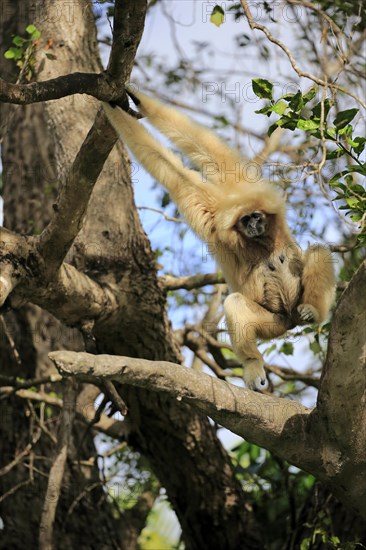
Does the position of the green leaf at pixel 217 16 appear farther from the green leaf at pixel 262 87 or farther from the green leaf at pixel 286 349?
the green leaf at pixel 286 349

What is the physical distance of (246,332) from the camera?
18.8 ft

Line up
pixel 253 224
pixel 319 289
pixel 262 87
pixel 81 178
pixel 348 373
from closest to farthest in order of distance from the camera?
pixel 262 87
pixel 348 373
pixel 81 178
pixel 319 289
pixel 253 224

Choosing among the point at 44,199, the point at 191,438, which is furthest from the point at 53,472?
the point at 44,199

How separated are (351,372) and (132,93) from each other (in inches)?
104

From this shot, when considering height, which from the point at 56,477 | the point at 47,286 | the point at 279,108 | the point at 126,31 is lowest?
the point at 56,477

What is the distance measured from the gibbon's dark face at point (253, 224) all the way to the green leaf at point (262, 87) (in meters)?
1.86

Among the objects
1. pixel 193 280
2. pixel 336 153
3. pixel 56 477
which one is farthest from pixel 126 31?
pixel 193 280

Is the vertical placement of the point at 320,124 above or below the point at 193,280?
below

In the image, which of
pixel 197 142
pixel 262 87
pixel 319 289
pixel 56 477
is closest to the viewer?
pixel 262 87

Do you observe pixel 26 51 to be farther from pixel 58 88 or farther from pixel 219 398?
pixel 219 398

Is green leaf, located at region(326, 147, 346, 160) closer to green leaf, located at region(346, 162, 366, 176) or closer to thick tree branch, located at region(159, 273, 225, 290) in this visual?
green leaf, located at region(346, 162, 366, 176)

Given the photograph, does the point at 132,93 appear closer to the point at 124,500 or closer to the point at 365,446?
the point at 365,446

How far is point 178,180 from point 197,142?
39cm

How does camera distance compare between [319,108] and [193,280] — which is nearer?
[319,108]
